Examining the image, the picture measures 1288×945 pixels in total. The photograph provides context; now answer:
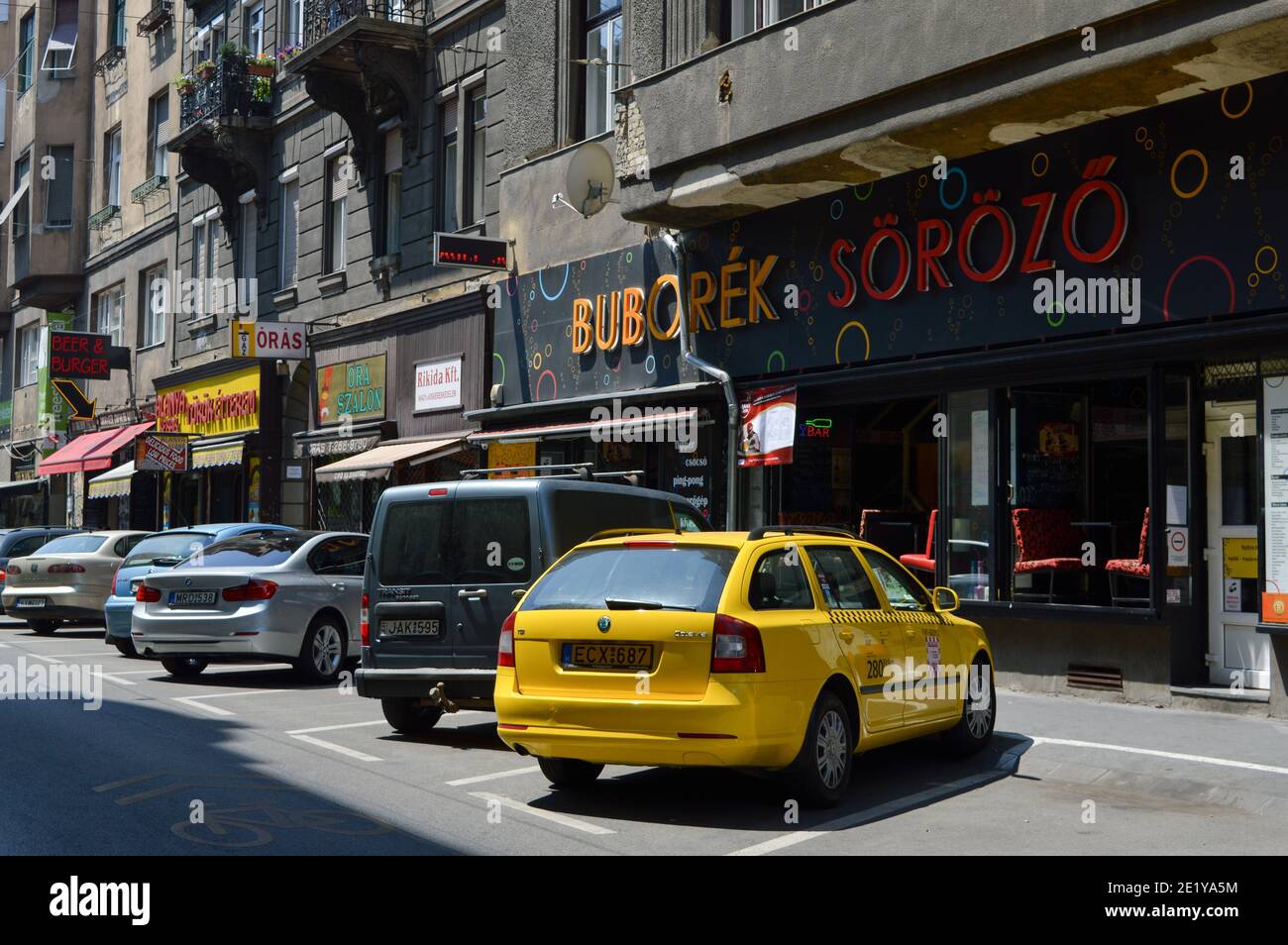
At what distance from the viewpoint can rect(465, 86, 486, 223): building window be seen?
22.5 metres

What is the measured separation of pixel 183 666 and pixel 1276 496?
35.4ft

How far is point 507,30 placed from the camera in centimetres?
2119

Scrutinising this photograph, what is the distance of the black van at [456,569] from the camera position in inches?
402

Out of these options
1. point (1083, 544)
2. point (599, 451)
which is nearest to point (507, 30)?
point (599, 451)

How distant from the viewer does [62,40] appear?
1645 inches

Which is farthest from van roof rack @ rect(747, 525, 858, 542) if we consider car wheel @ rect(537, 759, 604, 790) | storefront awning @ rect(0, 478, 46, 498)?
storefront awning @ rect(0, 478, 46, 498)

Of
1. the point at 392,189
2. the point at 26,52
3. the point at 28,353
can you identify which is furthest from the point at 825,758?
the point at 26,52

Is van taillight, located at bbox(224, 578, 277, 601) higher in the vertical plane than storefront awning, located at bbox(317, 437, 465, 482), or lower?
lower

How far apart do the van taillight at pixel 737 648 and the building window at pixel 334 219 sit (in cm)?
2046

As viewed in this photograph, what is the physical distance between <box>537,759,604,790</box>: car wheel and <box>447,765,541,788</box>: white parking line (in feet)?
1.63

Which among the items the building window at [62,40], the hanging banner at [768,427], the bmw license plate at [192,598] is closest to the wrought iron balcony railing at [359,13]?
the hanging banner at [768,427]

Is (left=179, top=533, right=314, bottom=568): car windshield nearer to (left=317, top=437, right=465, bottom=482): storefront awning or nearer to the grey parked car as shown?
the grey parked car
